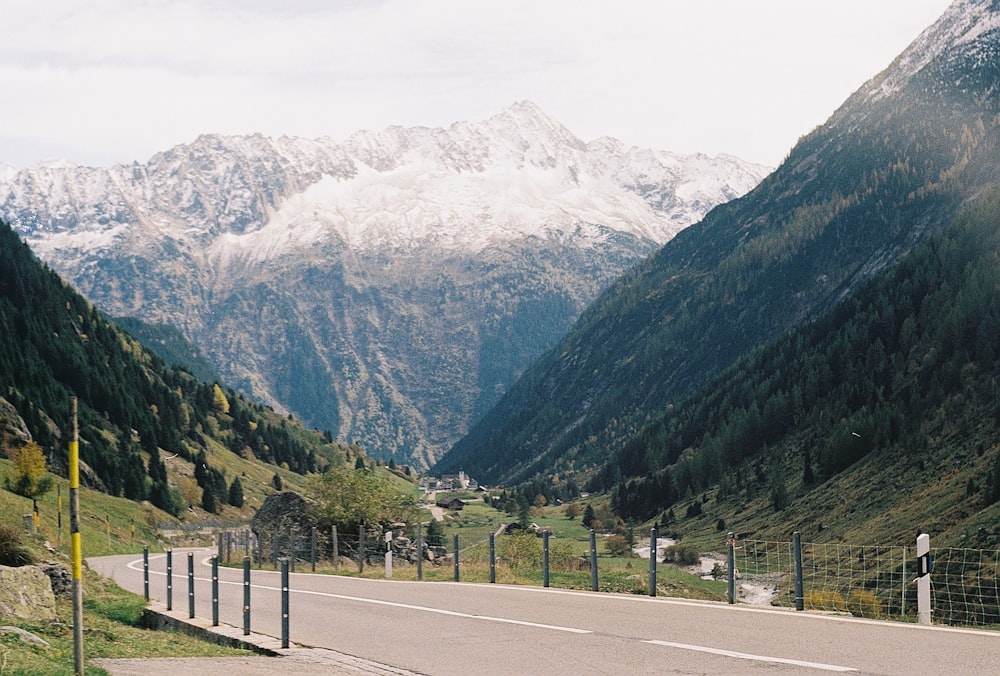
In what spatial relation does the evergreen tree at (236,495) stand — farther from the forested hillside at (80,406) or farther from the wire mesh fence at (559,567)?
the wire mesh fence at (559,567)

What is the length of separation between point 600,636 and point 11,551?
14.5 m

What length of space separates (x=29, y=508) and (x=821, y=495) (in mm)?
97023

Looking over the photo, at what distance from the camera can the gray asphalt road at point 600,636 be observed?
1731 cm

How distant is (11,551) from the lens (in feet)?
90.8

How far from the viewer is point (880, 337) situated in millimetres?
183125

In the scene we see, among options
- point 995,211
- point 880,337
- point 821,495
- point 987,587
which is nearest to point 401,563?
point 987,587

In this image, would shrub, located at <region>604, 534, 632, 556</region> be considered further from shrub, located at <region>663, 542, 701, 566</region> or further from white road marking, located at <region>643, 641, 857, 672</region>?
white road marking, located at <region>643, 641, 857, 672</region>

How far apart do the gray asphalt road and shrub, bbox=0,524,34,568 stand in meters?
4.35

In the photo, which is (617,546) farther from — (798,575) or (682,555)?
(798,575)

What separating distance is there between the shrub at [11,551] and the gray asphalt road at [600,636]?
14.3 ft

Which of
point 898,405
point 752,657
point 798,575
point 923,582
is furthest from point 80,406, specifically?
point 752,657

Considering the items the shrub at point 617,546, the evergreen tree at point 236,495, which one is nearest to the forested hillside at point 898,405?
the shrub at point 617,546

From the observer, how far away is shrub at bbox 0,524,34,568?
1080 inches

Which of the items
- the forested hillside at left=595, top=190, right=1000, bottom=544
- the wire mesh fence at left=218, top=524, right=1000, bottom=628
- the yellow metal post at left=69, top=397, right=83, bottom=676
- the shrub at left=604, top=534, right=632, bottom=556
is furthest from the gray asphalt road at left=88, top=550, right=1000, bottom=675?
the shrub at left=604, top=534, right=632, bottom=556
